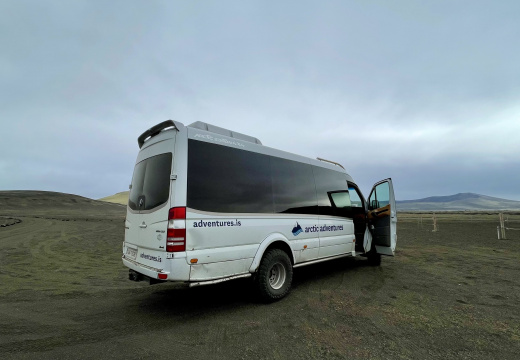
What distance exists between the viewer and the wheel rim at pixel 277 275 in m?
4.89

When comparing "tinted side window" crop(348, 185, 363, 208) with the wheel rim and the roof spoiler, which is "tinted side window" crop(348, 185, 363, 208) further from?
the roof spoiler

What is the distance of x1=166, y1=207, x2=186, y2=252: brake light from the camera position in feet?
12.0

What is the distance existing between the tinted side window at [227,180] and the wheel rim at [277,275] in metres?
1.05

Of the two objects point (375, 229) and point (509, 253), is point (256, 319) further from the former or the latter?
point (509, 253)

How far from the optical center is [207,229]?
12.8 ft

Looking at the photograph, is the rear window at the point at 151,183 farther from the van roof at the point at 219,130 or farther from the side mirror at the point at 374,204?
the side mirror at the point at 374,204

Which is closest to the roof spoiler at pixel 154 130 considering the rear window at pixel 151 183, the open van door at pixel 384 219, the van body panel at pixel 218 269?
the rear window at pixel 151 183

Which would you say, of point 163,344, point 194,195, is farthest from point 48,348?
point 194,195

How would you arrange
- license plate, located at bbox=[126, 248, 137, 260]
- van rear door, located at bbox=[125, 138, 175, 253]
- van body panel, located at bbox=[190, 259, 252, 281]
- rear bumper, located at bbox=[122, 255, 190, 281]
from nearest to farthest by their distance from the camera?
rear bumper, located at bbox=[122, 255, 190, 281]
van body panel, located at bbox=[190, 259, 252, 281]
van rear door, located at bbox=[125, 138, 175, 253]
license plate, located at bbox=[126, 248, 137, 260]

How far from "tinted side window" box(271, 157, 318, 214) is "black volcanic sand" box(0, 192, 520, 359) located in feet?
5.40

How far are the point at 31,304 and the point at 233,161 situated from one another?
13.7 feet

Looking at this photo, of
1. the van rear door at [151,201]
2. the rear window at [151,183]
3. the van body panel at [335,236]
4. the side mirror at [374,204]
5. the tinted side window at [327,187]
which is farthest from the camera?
the side mirror at [374,204]

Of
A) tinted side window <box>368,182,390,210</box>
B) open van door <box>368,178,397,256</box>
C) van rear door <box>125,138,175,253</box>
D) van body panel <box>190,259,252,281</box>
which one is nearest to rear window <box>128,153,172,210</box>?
van rear door <box>125,138,175,253</box>

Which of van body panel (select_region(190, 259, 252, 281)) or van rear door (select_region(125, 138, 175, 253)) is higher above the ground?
van rear door (select_region(125, 138, 175, 253))
